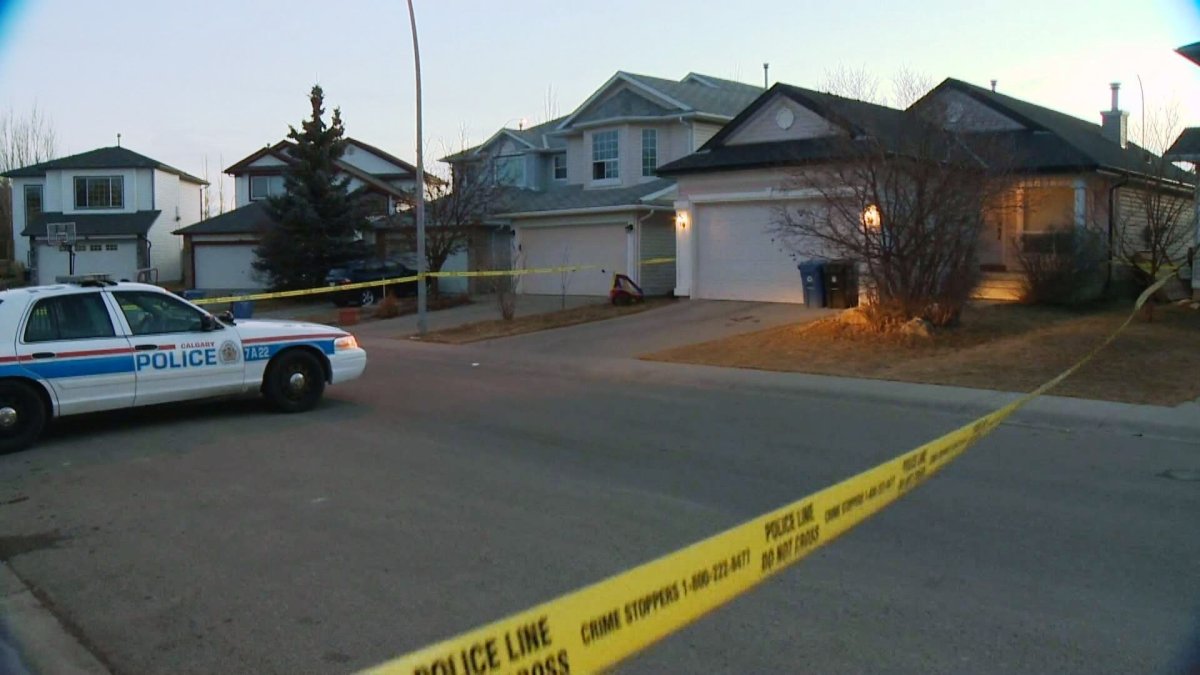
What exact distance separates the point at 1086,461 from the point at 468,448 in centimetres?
554

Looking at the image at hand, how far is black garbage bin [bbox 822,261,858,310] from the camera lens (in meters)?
21.2

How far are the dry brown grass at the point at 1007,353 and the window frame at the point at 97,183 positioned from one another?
38.4 metres

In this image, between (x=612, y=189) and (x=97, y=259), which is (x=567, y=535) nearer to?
(x=612, y=189)

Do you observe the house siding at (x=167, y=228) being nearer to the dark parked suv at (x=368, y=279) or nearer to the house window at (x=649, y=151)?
the dark parked suv at (x=368, y=279)

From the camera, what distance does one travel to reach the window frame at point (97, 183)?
46.4m

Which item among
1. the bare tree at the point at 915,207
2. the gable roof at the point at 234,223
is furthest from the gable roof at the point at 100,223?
the bare tree at the point at 915,207

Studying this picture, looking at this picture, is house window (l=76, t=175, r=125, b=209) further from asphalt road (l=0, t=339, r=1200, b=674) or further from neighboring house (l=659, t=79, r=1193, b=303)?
asphalt road (l=0, t=339, r=1200, b=674)

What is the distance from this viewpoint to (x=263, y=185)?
151 ft

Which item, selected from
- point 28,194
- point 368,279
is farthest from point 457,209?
point 28,194

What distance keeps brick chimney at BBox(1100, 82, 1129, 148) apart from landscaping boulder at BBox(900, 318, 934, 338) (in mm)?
15794

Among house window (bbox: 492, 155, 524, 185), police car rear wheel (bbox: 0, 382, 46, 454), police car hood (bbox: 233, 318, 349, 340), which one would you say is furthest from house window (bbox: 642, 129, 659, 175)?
police car rear wheel (bbox: 0, 382, 46, 454)

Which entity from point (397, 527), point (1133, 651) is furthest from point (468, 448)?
point (1133, 651)

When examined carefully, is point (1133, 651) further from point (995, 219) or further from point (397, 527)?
point (995, 219)

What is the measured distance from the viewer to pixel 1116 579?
5.45m
